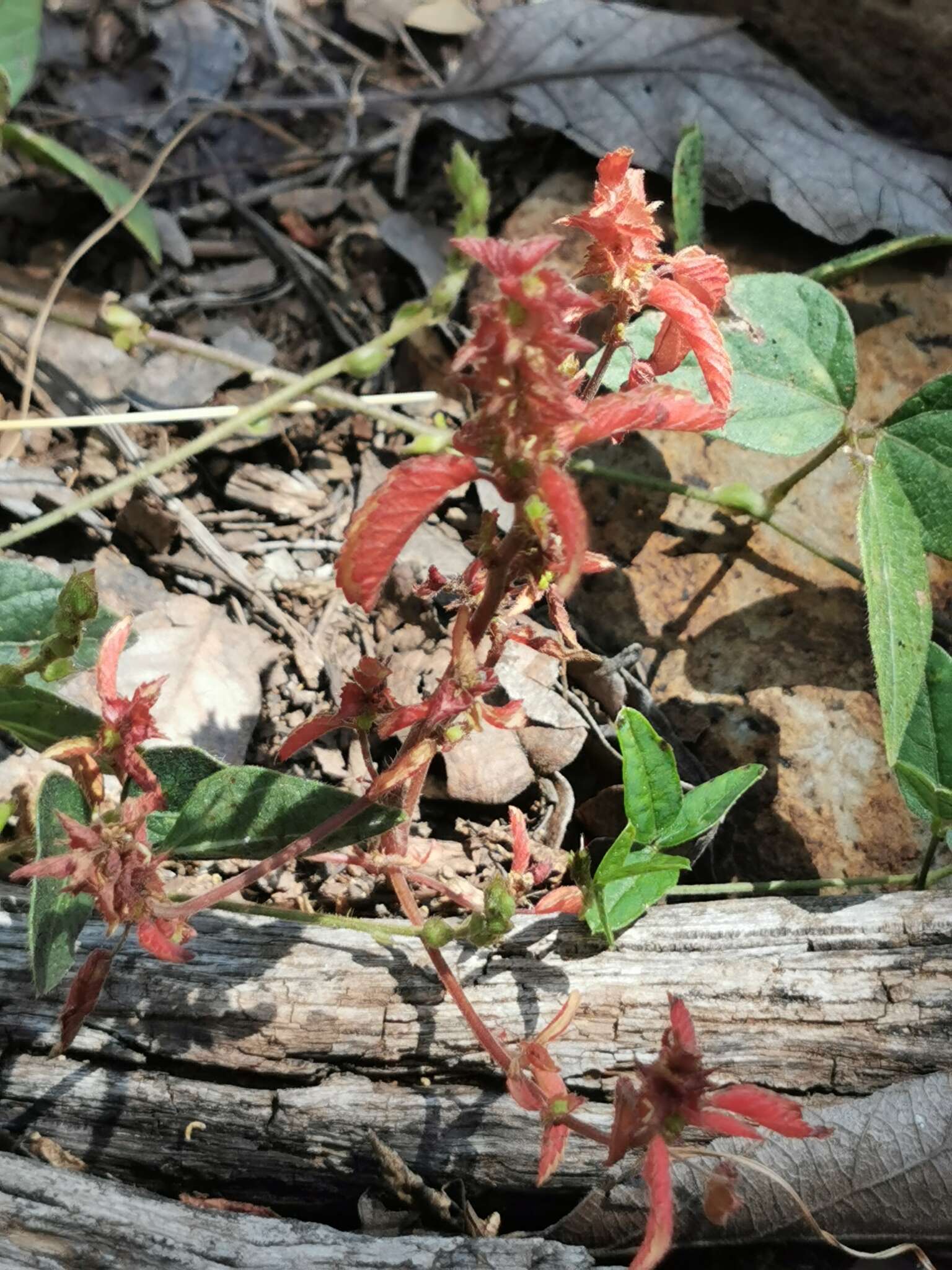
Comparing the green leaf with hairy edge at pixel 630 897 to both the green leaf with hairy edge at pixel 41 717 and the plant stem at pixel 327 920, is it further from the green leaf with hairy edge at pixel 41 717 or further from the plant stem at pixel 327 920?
the green leaf with hairy edge at pixel 41 717

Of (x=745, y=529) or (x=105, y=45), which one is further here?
(x=105, y=45)

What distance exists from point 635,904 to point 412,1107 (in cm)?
39

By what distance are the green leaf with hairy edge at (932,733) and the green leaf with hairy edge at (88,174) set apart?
1.75 metres

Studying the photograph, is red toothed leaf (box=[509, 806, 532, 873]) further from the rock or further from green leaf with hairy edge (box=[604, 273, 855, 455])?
green leaf with hairy edge (box=[604, 273, 855, 455])

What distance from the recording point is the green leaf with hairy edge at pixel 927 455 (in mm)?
1778

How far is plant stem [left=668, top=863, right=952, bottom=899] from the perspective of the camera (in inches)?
64.7

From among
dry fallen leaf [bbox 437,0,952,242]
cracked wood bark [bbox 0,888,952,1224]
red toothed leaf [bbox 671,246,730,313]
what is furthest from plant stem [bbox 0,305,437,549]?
dry fallen leaf [bbox 437,0,952,242]

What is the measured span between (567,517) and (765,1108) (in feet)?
2.13

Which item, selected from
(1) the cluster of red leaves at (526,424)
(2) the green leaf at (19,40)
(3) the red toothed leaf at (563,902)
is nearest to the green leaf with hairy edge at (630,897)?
(3) the red toothed leaf at (563,902)

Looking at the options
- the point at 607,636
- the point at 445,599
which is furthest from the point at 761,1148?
the point at 445,599

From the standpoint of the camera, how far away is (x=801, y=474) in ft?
6.37

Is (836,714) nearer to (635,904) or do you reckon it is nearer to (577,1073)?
(635,904)

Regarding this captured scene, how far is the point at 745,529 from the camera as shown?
2.13 metres

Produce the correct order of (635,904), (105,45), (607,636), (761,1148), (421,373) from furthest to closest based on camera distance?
(105,45), (421,373), (607,636), (635,904), (761,1148)
